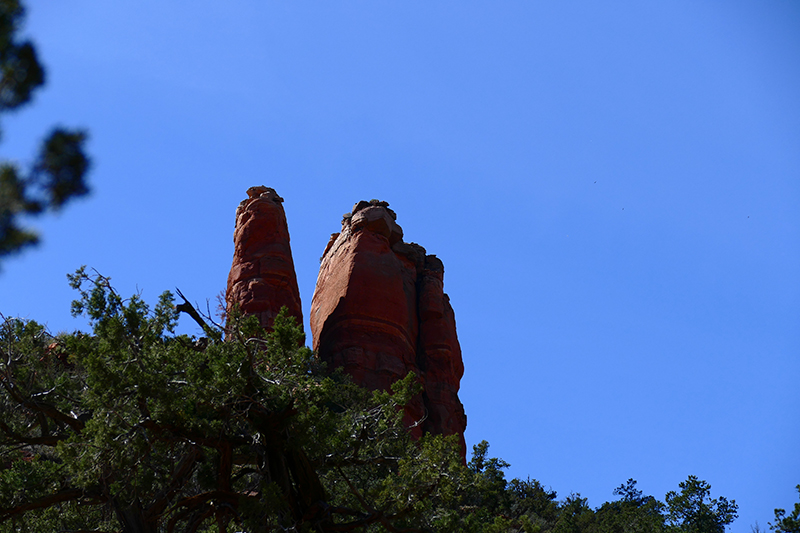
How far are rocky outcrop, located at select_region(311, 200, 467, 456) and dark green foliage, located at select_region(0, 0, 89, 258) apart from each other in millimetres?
27943

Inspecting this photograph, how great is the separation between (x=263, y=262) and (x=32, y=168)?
108 feet

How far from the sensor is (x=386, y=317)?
39.9 metres

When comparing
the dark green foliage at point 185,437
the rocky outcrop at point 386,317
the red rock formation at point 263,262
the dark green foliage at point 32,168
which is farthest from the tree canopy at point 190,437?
the red rock formation at point 263,262

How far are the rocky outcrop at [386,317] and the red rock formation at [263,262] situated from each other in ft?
8.45

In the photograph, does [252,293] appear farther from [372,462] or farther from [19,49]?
[19,49]

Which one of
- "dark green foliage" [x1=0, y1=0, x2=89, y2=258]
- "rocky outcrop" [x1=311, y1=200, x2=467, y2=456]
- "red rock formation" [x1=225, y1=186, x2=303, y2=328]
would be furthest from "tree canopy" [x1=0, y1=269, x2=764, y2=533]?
"red rock formation" [x1=225, y1=186, x2=303, y2=328]

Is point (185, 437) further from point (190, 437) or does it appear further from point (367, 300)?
point (367, 300)

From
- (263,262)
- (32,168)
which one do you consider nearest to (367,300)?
(263,262)

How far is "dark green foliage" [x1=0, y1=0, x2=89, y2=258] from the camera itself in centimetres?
777

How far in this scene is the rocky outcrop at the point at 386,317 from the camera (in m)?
38.1

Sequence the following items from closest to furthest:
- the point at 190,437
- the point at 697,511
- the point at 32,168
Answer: the point at 32,168
the point at 190,437
the point at 697,511

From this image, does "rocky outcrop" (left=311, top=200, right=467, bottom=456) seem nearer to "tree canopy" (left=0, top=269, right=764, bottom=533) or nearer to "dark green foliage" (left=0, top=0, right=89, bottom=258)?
"tree canopy" (left=0, top=269, right=764, bottom=533)

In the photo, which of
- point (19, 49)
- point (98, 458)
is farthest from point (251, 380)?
point (19, 49)

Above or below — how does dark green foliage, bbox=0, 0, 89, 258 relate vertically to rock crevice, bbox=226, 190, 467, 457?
below
